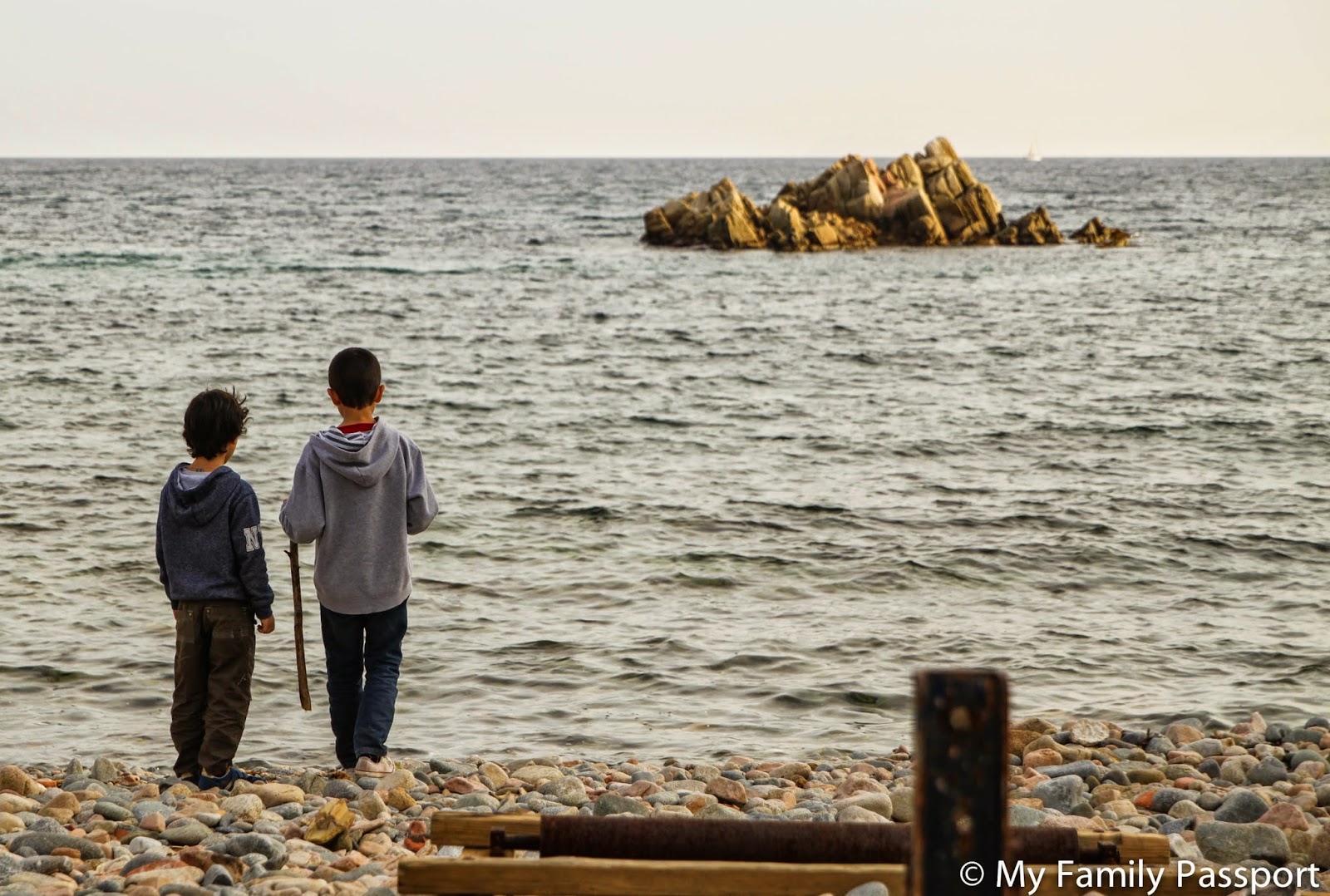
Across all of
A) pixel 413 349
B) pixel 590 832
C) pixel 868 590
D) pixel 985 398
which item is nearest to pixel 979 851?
pixel 590 832

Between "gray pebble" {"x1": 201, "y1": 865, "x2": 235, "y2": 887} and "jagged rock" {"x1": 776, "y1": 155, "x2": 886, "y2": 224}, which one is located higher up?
"jagged rock" {"x1": 776, "y1": 155, "x2": 886, "y2": 224}

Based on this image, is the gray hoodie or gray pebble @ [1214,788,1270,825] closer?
gray pebble @ [1214,788,1270,825]

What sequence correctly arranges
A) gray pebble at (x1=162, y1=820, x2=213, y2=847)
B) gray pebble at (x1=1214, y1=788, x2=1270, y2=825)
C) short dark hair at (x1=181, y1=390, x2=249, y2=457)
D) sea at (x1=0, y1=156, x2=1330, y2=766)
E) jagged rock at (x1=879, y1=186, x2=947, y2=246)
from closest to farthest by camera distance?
gray pebble at (x1=162, y1=820, x2=213, y2=847) < gray pebble at (x1=1214, y1=788, x2=1270, y2=825) < short dark hair at (x1=181, y1=390, x2=249, y2=457) < sea at (x1=0, y1=156, x2=1330, y2=766) < jagged rock at (x1=879, y1=186, x2=947, y2=246)

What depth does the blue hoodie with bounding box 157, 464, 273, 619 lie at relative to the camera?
4.79 m

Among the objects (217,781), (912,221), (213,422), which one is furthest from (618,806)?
(912,221)

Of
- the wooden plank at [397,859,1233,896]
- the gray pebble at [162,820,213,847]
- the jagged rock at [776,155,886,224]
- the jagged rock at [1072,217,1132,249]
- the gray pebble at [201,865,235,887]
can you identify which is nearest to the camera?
the wooden plank at [397,859,1233,896]

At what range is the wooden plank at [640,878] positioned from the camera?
118 inches

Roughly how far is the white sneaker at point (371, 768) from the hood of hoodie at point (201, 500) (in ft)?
3.88

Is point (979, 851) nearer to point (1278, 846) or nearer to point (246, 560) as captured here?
point (1278, 846)

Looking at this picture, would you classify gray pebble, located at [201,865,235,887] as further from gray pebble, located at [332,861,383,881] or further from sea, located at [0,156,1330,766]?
sea, located at [0,156,1330,766]

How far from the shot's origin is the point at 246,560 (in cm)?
482

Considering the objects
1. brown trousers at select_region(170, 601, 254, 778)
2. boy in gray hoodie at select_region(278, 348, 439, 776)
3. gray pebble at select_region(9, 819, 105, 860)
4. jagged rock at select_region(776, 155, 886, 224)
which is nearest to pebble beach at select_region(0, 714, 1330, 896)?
gray pebble at select_region(9, 819, 105, 860)

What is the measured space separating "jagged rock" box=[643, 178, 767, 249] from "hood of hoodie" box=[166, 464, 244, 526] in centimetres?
4170

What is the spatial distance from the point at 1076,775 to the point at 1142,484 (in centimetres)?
729
